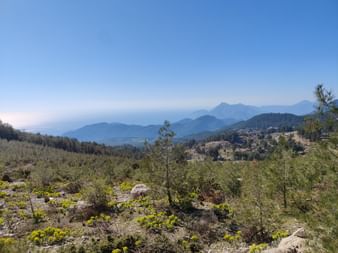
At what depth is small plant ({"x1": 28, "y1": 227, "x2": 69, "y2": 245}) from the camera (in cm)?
1001

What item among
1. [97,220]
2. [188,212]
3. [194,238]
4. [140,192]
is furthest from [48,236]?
[140,192]

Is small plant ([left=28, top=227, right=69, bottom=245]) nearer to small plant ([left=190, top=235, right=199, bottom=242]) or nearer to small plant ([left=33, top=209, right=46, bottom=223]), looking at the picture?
small plant ([left=33, top=209, right=46, bottom=223])

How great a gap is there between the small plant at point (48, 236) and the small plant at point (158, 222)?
3589mm

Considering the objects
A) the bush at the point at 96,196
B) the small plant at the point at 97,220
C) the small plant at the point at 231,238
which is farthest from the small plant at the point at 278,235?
the bush at the point at 96,196

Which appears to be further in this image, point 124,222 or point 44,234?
point 124,222

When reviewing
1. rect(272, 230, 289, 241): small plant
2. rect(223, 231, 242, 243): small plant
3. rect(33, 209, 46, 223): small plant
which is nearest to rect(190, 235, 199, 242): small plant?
rect(223, 231, 242, 243): small plant

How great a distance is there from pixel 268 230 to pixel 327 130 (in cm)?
630

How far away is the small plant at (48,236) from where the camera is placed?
10.0 m

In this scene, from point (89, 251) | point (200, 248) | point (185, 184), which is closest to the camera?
point (89, 251)

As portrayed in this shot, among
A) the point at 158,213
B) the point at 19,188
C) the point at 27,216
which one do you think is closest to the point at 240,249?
the point at 158,213

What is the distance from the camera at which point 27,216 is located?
1359 centimetres

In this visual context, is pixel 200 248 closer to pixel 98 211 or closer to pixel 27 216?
pixel 98 211

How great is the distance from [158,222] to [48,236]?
501cm

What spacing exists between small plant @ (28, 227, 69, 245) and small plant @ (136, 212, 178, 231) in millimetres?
3589
